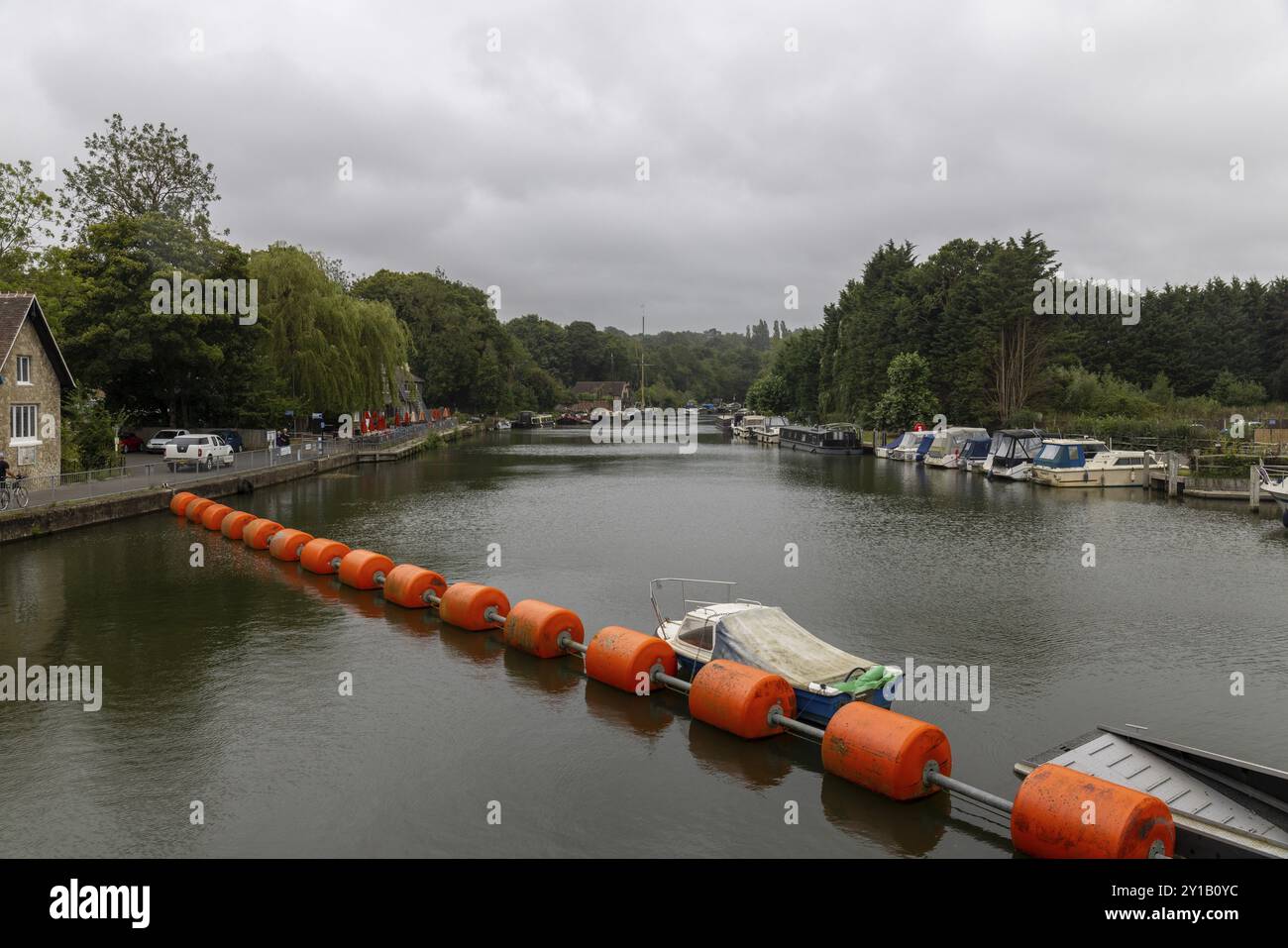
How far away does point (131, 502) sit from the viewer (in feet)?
122

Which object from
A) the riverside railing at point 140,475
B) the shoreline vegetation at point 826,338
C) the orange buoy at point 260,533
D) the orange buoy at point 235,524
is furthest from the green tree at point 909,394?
the orange buoy at point 260,533

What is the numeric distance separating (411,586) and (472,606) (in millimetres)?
2886

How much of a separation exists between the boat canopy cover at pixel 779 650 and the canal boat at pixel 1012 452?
4511 cm

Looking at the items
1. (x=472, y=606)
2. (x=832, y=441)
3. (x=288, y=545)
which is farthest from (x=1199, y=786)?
(x=832, y=441)

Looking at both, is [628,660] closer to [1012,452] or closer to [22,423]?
[22,423]

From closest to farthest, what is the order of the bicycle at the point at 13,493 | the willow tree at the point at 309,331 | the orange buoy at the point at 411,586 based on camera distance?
1. the orange buoy at the point at 411,586
2. the bicycle at the point at 13,493
3. the willow tree at the point at 309,331

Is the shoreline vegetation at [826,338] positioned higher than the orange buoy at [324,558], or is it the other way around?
the shoreline vegetation at [826,338]

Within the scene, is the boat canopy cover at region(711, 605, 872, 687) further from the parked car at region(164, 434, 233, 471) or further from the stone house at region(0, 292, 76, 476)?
the parked car at region(164, 434, 233, 471)

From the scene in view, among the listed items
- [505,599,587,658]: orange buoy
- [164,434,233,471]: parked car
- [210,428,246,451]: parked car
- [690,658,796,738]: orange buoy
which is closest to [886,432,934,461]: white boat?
[210,428,246,451]: parked car

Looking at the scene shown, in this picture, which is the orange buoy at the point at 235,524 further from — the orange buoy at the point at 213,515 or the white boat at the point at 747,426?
the white boat at the point at 747,426

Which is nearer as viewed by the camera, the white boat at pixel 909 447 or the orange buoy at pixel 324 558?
the orange buoy at pixel 324 558

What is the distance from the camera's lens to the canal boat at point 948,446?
66562 millimetres

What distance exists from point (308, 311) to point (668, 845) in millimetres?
61319
